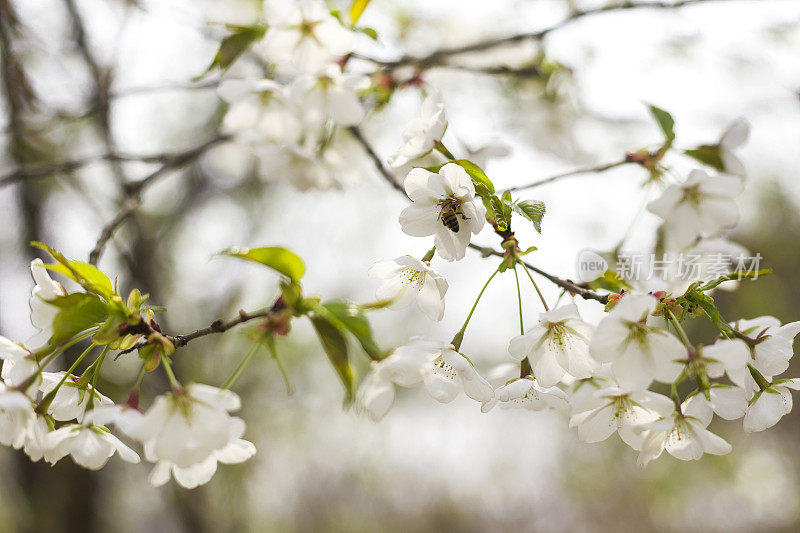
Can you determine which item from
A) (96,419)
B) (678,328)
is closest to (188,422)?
(96,419)

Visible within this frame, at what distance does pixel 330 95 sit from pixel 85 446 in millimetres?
735

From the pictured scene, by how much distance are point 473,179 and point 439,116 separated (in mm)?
132

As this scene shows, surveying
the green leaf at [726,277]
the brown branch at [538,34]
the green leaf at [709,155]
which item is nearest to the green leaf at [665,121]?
the green leaf at [709,155]

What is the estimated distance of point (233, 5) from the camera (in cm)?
286

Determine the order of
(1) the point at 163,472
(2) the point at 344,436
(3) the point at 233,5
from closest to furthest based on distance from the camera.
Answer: (1) the point at 163,472 < (3) the point at 233,5 < (2) the point at 344,436

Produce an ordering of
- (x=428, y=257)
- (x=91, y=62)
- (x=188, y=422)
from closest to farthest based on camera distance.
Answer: (x=188, y=422) → (x=428, y=257) → (x=91, y=62)

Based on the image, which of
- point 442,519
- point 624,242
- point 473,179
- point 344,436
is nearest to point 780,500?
point 442,519

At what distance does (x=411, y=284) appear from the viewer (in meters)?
0.85

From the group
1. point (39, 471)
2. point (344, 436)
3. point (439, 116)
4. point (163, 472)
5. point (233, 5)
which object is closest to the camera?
point (163, 472)

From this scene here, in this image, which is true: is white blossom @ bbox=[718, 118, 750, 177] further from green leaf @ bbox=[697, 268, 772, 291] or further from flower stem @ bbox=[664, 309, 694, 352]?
flower stem @ bbox=[664, 309, 694, 352]

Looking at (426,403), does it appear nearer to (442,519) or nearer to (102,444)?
(442,519)

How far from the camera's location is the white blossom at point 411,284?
0.80 metres

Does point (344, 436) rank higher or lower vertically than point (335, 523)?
higher

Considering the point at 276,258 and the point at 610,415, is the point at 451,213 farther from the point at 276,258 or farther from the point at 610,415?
the point at 610,415
